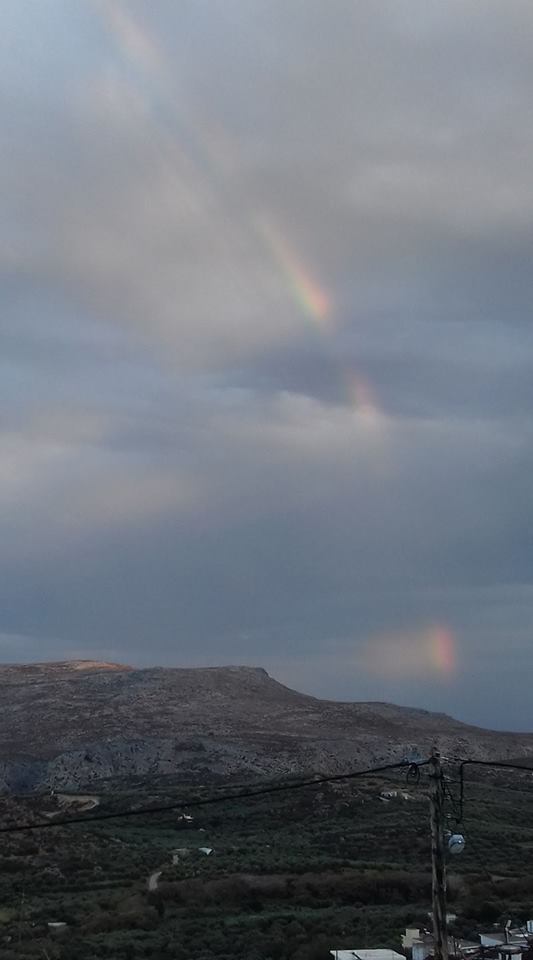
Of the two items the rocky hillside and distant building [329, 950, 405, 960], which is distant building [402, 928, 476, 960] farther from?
the rocky hillside

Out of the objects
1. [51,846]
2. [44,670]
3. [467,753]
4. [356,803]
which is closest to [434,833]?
[51,846]

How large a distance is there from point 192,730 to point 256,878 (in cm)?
7788

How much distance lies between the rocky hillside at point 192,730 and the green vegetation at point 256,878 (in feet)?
98.0

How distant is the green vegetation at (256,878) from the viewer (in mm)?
35125

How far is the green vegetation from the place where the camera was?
115 ft

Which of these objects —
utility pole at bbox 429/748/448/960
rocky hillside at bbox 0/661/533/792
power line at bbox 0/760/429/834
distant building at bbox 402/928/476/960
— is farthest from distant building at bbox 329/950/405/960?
rocky hillside at bbox 0/661/533/792

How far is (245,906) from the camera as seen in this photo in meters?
42.6

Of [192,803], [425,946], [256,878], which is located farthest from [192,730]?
[425,946]

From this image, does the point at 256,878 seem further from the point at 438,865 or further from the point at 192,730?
the point at 192,730

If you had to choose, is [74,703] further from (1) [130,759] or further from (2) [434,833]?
(2) [434,833]

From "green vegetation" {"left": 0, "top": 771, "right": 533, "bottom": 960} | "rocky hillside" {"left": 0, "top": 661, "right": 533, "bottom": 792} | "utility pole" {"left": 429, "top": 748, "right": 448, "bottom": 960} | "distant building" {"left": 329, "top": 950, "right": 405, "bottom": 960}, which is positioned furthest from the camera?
"rocky hillside" {"left": 0, "top": 661, "right": 533, "bottom": 792}

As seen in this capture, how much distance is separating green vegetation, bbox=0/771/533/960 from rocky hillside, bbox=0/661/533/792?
2988cm

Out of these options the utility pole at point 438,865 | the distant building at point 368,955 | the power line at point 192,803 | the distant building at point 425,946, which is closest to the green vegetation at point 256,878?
the power line at point 192,803

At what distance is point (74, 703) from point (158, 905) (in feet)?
341
